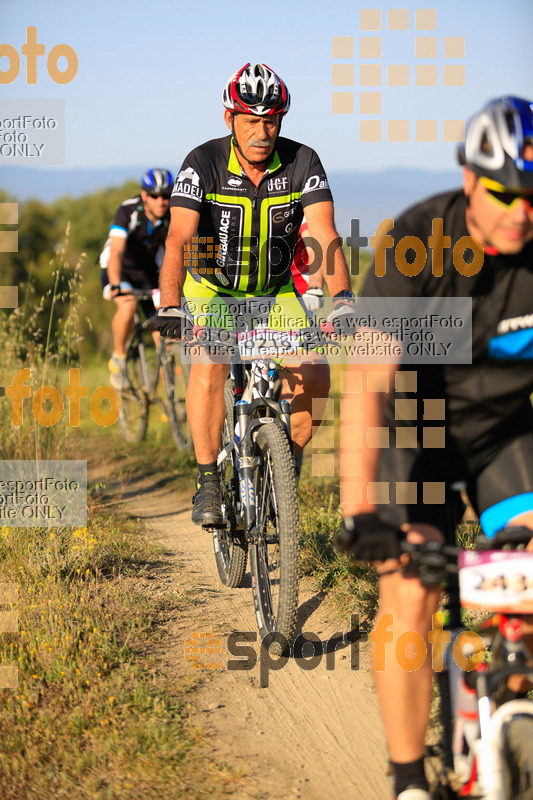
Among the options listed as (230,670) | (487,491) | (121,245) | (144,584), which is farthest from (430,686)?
(121,245)

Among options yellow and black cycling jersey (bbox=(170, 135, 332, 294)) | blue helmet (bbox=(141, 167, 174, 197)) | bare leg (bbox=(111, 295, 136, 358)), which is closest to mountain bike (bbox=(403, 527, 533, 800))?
yellow and black cycling jersey (bbox=(170, 135, 332, 294))

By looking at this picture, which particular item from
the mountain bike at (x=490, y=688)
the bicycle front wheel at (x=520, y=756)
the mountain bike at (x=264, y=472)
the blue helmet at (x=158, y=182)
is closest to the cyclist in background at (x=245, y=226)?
the mountain bike at (x=264, y=472)

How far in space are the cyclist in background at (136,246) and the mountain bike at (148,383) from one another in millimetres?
182

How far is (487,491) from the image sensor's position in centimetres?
258

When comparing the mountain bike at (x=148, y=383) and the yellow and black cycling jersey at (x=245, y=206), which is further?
the mountain bike at (x=148, y=383)

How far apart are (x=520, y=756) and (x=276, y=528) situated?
6.96ft

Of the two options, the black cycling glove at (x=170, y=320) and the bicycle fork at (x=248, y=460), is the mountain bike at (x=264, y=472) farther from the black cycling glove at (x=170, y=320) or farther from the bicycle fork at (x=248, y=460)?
the black cycling glove at (x=170, y=320)

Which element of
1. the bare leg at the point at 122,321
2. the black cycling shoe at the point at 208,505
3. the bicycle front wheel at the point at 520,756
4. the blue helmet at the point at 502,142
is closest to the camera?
the bicycle front wheel at the point at 520,756

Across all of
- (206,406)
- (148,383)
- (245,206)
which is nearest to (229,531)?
(206,406)

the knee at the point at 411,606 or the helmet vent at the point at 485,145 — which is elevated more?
the helmet vent at the point at 485,145

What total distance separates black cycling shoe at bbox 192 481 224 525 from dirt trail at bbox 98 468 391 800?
490 mm

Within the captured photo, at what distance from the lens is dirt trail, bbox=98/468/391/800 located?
303 centimetres

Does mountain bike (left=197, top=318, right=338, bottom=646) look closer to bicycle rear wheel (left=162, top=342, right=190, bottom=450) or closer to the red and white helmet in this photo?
the red and white helmet

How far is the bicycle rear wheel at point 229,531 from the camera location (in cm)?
457
